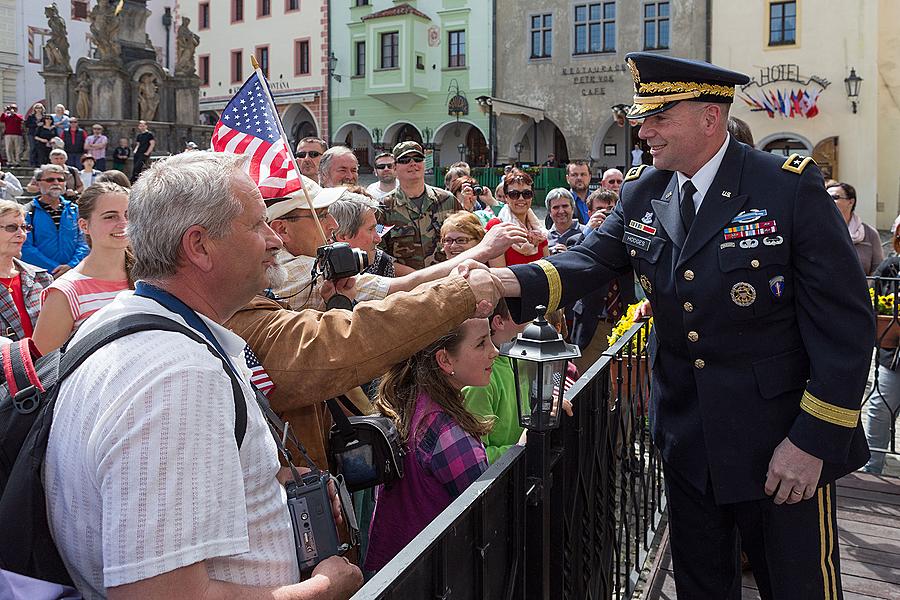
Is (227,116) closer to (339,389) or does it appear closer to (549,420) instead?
(339,389)

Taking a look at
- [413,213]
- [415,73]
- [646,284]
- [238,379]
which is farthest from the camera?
Result: [415,73]

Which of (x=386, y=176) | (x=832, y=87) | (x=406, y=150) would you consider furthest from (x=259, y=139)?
(x=832, y=87)

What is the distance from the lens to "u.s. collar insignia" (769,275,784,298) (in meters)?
2.51

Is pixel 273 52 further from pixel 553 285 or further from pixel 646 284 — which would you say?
pixel 646 284

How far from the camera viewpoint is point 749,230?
2553 mm

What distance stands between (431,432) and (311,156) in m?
6.02

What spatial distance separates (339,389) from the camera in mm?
2236

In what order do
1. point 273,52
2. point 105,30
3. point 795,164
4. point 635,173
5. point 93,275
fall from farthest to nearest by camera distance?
1. point 273,52
2. point 105,30
3. point 93,275
4. point 635,173
5. point 795,164

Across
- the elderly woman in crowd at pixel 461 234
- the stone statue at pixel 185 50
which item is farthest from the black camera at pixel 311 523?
the stone statue at pixel 185 50

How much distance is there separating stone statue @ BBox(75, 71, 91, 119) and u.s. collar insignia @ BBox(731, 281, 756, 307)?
872 inches

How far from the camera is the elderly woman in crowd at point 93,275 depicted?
3930 millimetres

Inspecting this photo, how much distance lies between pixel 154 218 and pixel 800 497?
204 cm

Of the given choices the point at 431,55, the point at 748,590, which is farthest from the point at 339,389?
the point at 431,55

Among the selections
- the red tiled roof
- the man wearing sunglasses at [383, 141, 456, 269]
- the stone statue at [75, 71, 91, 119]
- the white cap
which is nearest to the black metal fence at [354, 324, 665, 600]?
the white cap
